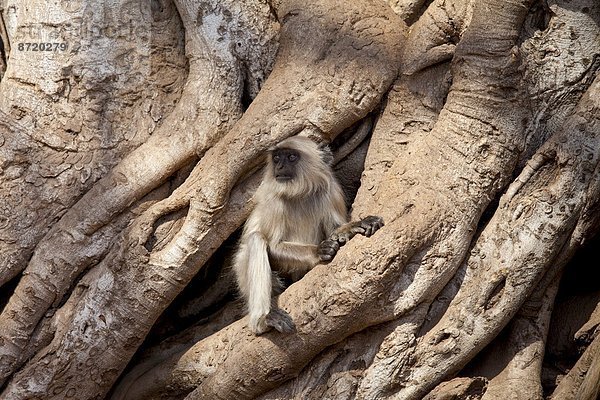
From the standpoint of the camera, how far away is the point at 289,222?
545 cm

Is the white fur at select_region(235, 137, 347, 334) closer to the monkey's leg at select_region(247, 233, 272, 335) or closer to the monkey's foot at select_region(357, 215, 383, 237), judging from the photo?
the monkey's leg at select_region(247, 233, 272, 335)

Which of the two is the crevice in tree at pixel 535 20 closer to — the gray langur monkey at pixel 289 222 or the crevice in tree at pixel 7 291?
the gray langur monkey at pixel 289 222

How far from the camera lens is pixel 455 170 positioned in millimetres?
4703

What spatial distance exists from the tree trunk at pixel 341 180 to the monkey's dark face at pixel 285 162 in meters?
0.09

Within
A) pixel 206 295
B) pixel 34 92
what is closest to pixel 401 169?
pixel 206 295

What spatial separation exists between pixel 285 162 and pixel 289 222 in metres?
0.47

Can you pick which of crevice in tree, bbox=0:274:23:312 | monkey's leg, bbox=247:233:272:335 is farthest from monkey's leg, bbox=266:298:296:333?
crevice in tree, bbox=0:274:23:312

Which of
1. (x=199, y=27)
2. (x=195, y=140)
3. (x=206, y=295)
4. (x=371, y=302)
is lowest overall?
(x=206, y=295)

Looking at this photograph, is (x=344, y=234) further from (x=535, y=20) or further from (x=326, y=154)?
(x=535, y=20)

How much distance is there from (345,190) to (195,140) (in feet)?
2.88

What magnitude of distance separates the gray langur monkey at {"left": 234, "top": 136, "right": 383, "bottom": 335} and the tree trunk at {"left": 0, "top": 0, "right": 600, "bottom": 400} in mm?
103

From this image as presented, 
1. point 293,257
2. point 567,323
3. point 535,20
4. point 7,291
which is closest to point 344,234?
point 293,257

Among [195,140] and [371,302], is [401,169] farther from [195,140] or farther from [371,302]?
[195,140]

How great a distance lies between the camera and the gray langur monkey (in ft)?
16.6
